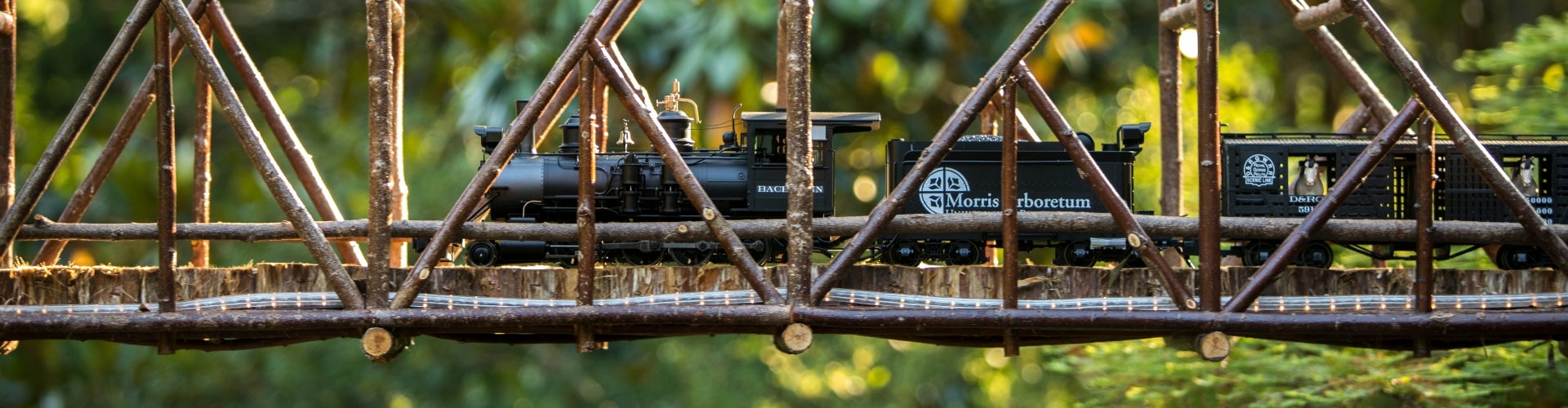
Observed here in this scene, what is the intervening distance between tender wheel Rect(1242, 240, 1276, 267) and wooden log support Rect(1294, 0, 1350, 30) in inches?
79.2

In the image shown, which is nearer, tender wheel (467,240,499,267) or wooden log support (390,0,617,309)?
wooden log support (390,0,617,309)

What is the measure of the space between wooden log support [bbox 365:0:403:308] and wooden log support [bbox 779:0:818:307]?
3.12m

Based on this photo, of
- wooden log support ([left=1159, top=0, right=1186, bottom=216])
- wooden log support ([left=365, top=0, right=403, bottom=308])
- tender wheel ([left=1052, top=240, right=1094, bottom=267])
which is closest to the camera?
wooden log support ([left=365, top=0, right=403, bottom=308])

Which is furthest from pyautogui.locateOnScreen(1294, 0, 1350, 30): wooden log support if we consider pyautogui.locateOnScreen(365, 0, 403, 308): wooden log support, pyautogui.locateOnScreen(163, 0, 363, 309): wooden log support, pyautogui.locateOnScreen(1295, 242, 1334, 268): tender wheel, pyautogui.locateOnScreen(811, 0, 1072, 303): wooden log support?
pyautogui.locateOnScreen(163, 0, 363, 309): wooden log support

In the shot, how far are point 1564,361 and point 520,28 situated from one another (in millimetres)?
16122

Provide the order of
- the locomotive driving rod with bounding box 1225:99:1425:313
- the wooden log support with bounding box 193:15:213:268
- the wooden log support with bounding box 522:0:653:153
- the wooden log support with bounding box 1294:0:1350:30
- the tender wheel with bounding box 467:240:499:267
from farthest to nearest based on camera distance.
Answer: the wooden log support with bounding box 193:15:213:268
the tender wheel with bounding box 467:240:499:267
the wooden log support with bounding box 1294:0:1350:30
the wooden log support with bounding box 522:0:653:153
the locomotive driving rod with bounding box 1225:99:1425:313

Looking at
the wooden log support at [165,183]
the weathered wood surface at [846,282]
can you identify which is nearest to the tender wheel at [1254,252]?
the weathered wood surface at [846,282]

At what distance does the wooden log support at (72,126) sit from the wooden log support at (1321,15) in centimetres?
960

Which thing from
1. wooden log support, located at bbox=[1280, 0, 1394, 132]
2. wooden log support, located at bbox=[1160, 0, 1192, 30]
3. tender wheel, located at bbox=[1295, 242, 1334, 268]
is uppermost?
wooden log support, located at bbox=[1160, 0, 1192, 30]

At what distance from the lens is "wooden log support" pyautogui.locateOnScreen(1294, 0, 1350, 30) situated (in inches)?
500

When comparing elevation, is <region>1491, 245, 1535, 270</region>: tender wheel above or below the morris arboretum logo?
below

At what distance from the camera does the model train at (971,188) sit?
46.1ft

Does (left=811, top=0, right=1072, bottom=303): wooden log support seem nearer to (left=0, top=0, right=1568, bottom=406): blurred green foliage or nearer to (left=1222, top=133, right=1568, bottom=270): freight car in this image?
(left=1222, top=133, right=1568, bottom=270): freight car

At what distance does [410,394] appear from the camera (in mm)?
27719
